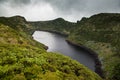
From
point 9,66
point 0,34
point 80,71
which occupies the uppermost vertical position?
point 0,34

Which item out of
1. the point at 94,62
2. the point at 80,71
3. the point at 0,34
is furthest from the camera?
the point at 94,62

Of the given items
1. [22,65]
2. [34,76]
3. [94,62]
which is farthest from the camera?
[94,62]

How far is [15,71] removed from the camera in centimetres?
4853

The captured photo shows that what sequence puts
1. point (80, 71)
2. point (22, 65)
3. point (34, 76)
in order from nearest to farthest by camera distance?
point (34, 76), point (22, 65), point (80, 71)

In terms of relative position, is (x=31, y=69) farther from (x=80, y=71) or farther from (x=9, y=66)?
(x=80, y=71)

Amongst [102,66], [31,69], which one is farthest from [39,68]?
[102,66]

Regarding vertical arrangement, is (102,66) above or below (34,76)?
below

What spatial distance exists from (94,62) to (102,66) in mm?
15349

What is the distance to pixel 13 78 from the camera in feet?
148

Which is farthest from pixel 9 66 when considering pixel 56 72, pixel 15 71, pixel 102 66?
pixel 102 66

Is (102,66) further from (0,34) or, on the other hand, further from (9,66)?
(9,66)

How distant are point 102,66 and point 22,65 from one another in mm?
121051

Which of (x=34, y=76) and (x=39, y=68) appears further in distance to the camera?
(x=39, y=68)

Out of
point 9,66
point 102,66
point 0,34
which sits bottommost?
point 102,66
